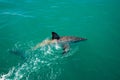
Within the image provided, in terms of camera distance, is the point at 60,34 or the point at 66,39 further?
the point at 60,34

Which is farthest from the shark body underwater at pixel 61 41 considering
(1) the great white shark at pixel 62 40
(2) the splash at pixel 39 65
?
(2) the splash at pixel 39 65

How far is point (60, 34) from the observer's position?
14.3 m

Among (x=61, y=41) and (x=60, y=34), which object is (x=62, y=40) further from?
(x=60, y=34)

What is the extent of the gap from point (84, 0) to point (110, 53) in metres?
Result: 7.56

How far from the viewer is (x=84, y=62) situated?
11906mm

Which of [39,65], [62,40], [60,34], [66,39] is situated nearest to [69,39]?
[66,39]

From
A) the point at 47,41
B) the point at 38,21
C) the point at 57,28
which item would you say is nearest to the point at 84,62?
the point at 47,41

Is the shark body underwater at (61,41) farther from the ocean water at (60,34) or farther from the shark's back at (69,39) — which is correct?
the ocean water at (60,34)

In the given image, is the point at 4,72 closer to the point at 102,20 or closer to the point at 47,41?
the point at 47,41

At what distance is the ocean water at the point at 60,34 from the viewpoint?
11094 millimetres

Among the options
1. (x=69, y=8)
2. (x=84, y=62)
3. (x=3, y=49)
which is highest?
(x=69, y=8)

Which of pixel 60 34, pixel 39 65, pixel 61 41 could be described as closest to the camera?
pixel 39 65

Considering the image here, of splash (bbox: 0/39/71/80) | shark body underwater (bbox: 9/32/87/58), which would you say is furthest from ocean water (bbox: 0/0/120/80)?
shark body underwater (bbox: 9/32/87/58)

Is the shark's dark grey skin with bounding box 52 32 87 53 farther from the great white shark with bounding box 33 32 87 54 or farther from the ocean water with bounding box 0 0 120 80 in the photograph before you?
the ocean water with bounding box 0 0 120 80
